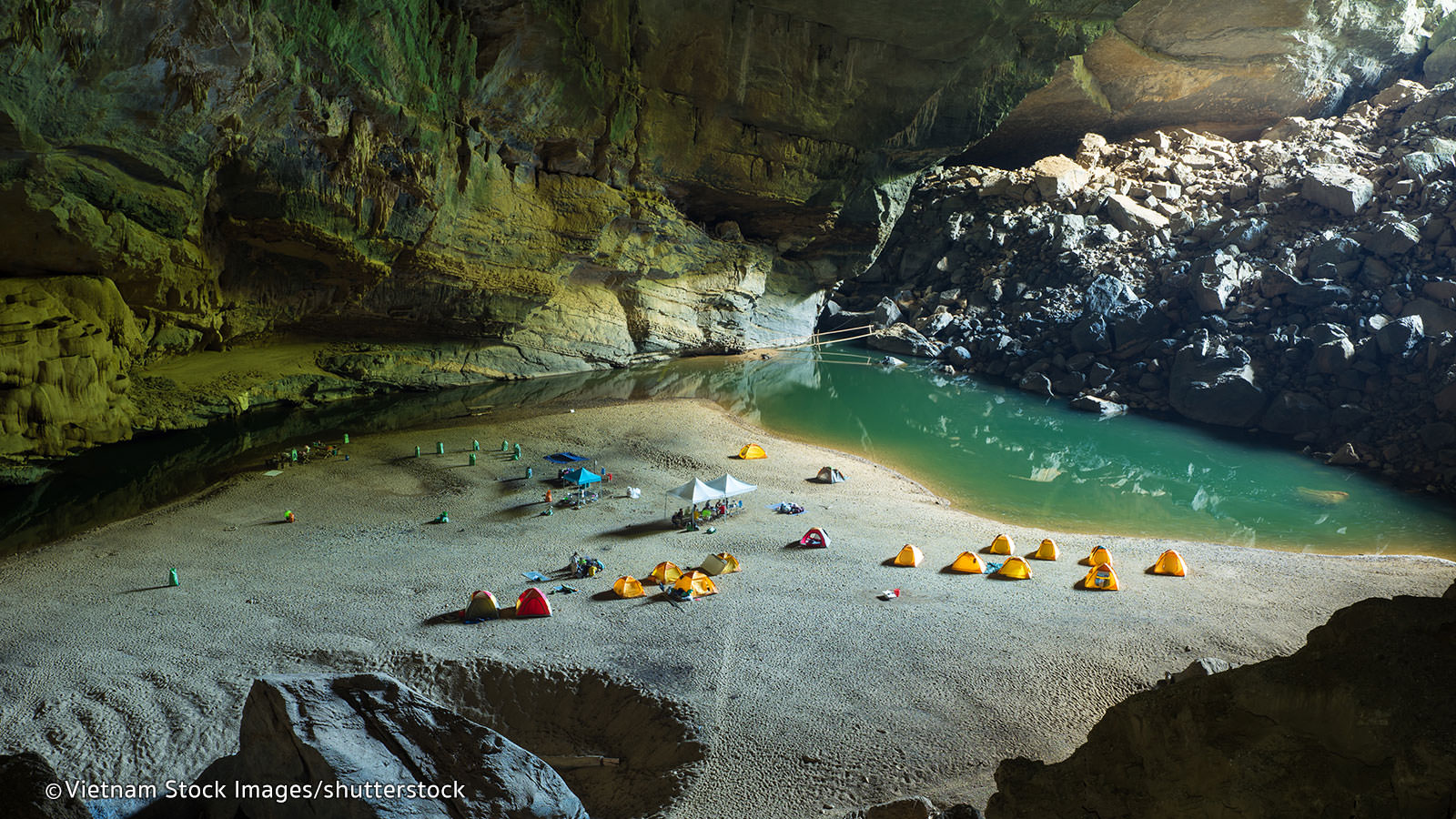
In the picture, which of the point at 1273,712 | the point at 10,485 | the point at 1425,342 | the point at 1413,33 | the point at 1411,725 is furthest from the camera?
the point at 1413,33

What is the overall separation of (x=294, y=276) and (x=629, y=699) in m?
18.0

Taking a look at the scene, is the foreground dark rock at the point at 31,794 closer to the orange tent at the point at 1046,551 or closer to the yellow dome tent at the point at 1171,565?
the orange tent at the point at 1046,551

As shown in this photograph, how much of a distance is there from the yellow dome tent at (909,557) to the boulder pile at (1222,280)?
15.1m

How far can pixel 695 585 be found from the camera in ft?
37.6

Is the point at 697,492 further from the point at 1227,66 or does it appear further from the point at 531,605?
the point at 1227,66

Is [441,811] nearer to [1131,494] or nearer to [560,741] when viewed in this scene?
[560,741]

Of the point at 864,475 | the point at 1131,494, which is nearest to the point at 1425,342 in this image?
the point at 1131,494

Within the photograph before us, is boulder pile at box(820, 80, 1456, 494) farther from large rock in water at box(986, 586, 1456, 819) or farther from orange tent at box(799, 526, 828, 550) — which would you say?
large rock in water at box(986, 586, 1456, 819)

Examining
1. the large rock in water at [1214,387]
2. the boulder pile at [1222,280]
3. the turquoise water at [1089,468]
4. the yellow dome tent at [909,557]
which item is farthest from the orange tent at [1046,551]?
the large rock in water at [1214,387]

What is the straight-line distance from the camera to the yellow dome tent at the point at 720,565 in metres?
12.3

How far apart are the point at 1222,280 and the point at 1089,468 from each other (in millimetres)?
12379

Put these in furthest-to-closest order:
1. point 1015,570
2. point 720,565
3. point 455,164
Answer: point 455,164 < point 1015,570 < point 720,565

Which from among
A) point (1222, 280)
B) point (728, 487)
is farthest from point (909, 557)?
point (1222, 280)

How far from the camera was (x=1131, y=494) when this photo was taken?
19.9 metres
